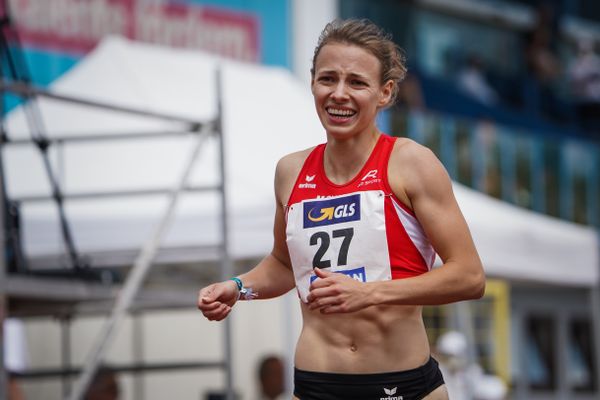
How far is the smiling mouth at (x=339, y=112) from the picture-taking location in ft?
13.4

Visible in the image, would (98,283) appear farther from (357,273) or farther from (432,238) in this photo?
(432,238)

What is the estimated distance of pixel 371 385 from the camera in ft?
13.1

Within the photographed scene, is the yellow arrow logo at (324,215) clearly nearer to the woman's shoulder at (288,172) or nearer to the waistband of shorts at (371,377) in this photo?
the woman's shoulder at (288,172)

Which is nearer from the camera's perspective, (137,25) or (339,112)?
(339,112)

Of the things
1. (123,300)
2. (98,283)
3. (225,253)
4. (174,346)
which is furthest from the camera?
(174,346)

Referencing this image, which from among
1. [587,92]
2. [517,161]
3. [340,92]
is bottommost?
[340,92]

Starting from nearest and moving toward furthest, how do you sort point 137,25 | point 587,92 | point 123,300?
point 123,300
point 137,25
point 587,92

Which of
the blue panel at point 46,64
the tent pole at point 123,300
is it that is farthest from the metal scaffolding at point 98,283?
the blue panel at point 46,64

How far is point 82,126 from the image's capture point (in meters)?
8.66

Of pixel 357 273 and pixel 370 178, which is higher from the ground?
pixel 370 178

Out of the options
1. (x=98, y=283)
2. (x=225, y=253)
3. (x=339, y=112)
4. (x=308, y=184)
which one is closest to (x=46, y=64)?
(x=98, y=283)

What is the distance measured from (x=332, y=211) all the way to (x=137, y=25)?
8462 millimetres

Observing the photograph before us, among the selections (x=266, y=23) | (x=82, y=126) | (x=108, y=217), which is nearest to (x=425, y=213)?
(x=108, y=217)

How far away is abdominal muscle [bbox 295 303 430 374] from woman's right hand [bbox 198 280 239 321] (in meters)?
0.30
